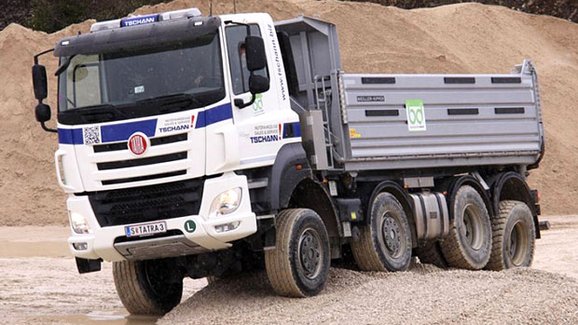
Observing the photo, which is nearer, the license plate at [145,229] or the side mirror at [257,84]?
the license plate at [145,229]

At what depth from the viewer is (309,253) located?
12156 millimetres

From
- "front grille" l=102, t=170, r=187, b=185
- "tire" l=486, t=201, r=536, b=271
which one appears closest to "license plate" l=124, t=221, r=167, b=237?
"front grille" l=102, t=170, r=187, b=185

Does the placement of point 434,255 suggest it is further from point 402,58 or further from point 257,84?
point 402,58

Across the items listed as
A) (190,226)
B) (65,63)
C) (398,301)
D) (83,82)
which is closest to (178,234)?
(190,226)

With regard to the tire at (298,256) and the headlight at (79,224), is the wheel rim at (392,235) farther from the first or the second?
the headlight at (79,224)

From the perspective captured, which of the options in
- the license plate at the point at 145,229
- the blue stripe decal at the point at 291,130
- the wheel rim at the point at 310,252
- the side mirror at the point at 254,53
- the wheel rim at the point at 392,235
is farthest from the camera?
the wheel rim at the point at 392,235

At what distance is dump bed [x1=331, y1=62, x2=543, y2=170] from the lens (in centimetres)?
1370

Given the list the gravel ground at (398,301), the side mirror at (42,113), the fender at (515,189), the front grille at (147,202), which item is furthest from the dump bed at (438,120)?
the side mirror at (42,113)

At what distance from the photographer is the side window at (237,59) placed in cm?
1141

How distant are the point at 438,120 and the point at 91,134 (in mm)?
5201

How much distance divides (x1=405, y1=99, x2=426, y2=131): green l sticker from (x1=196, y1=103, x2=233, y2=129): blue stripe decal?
3763 mm

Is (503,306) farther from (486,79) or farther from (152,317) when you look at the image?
(486,79)

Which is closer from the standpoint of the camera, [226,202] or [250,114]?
[226,202]

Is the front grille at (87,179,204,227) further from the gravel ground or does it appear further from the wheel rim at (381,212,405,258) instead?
the wheel rim at (381,212,405,258)
